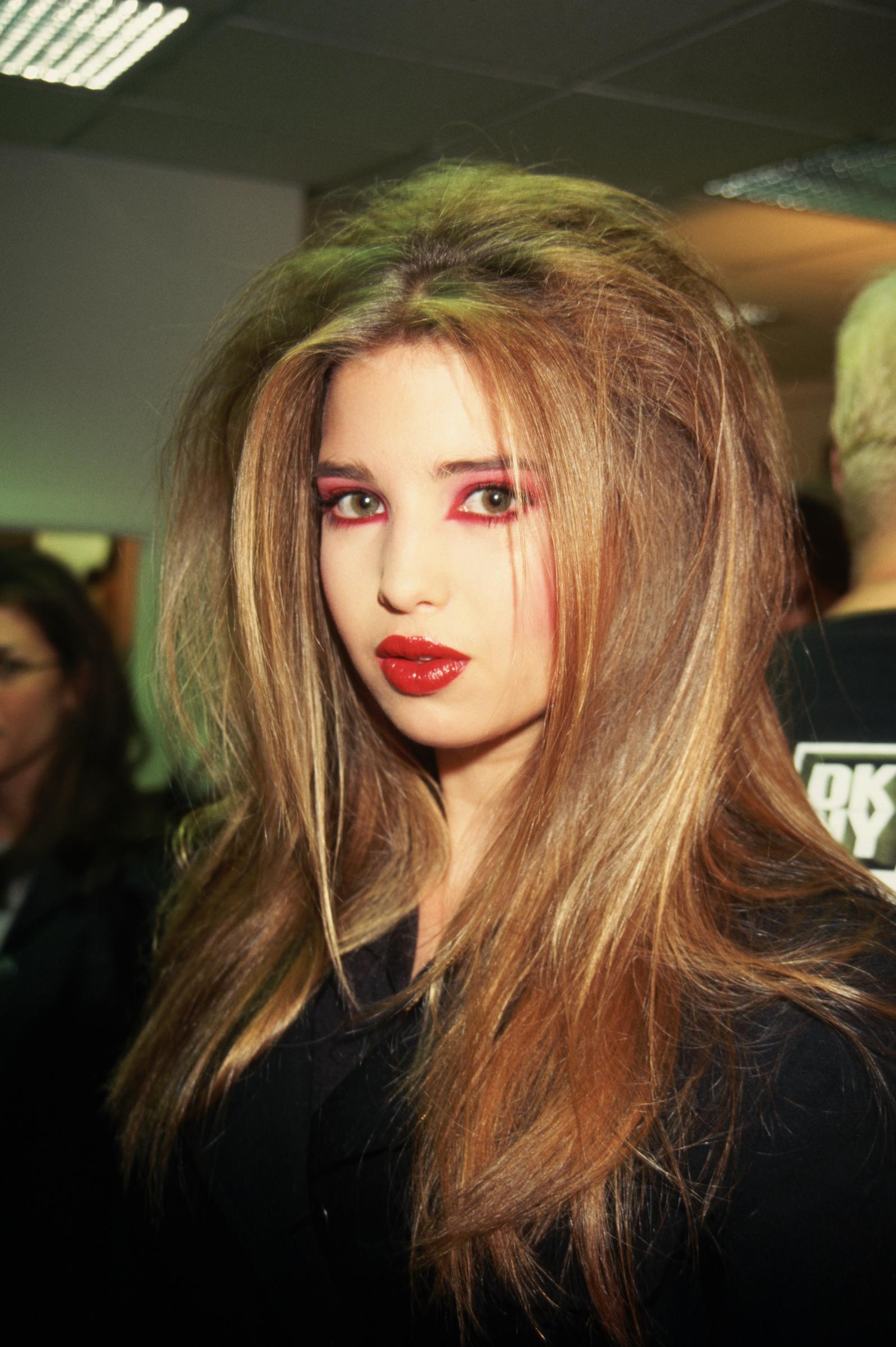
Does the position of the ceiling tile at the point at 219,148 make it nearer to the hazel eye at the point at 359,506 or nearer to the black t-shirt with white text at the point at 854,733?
the hazel eye at the point at 359,506

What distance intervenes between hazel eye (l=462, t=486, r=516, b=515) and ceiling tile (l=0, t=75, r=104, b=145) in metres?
0.95

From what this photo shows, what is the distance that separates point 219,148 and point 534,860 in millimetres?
1693

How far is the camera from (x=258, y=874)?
1.18m

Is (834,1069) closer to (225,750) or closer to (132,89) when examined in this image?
(225,750)

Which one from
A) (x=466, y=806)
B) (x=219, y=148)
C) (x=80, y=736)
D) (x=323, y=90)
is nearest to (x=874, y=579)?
(x=466, y=806)

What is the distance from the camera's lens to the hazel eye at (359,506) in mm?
947

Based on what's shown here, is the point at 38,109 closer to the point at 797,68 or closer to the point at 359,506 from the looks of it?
the point at 359,506

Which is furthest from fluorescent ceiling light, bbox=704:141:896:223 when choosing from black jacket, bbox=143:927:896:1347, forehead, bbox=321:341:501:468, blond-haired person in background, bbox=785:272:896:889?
black jacket, bbox=143:927:896:1347

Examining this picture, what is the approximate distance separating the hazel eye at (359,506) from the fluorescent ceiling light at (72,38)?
96 centimetres

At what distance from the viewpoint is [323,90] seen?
7.55 feet

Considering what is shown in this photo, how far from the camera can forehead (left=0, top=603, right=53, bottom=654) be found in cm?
167

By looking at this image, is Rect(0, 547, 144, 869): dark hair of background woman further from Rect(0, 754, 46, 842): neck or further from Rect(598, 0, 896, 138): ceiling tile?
Rect(598, 0, 896, 138): ceiling tile

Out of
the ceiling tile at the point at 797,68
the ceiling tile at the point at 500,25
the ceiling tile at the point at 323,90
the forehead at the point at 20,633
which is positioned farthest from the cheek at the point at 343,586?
the ceiling tile at the point at 797,68

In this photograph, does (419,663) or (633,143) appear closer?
(419,663)
